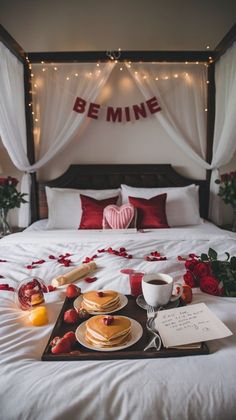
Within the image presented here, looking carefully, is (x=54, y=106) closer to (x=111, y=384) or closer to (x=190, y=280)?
(x=190, y=280)

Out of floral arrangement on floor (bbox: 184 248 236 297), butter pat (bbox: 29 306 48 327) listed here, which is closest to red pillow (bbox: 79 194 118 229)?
floral arrangement on floor (bbox: 184 248 236 297)

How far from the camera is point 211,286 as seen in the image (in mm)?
1324

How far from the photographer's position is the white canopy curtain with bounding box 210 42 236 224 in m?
2.67

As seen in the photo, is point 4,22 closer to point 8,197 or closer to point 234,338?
point 8,197

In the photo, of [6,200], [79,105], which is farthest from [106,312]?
[79,105]

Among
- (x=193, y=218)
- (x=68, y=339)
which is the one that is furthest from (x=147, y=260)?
(x=193, y=218)

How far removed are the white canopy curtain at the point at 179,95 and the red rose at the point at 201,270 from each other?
Result: 195 cm

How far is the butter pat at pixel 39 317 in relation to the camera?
1105mm

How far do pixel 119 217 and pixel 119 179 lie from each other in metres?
0.71

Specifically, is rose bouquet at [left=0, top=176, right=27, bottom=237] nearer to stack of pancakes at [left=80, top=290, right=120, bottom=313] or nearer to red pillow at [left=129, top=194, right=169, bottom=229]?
red pillow at [left=129, top=194, right=169, bottom=229]

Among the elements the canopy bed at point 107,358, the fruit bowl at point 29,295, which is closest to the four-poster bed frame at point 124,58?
the canopy bed at point 107,358

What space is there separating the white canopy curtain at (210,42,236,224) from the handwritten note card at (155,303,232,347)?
2128 mm

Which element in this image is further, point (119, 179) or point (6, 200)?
point (119, 179)

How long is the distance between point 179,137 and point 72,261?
1.92m
